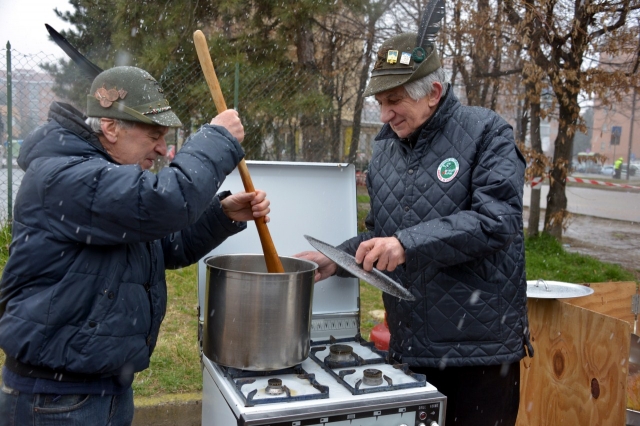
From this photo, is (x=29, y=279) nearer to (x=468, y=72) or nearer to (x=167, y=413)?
(x=167, y=413)

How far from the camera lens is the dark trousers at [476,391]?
2.27 m

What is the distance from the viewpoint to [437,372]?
2.31 m

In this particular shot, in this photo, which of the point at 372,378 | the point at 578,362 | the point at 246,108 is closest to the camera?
the point at 372,378

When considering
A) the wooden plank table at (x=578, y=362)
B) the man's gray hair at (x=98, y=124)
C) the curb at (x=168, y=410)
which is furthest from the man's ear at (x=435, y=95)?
the curb at (x=168, y=410)

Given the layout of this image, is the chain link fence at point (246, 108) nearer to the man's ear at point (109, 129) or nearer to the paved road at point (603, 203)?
the man's ear at point (109, 129)

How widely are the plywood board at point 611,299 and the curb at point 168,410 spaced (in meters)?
2.45

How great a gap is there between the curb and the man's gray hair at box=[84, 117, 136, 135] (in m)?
2.34

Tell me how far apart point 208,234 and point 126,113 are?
0.64m

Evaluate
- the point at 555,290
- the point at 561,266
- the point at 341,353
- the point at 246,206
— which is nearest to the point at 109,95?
the point at 246,206

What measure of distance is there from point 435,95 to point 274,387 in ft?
4.12

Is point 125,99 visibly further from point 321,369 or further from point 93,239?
point 321,369

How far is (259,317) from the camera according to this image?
1.95m

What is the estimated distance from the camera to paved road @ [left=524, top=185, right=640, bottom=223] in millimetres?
16547

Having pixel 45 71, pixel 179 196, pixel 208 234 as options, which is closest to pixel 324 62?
pixel 45 71
